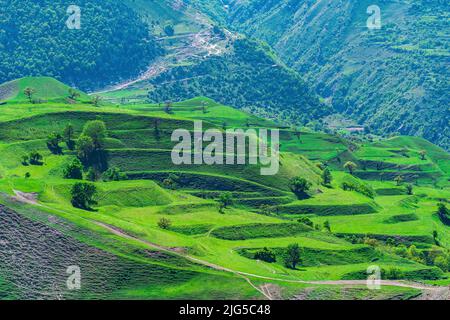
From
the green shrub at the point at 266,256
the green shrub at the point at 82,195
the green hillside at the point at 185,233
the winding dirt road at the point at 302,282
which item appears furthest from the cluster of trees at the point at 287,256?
the green shrub at the point at 82,195

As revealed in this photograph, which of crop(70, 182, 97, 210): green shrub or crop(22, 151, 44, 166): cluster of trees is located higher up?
crop(22, 151, 44, 166): cluster of trees

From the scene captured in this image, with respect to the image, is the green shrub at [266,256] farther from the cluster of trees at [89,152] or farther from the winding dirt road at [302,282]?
the cluster of trees at [89,152]

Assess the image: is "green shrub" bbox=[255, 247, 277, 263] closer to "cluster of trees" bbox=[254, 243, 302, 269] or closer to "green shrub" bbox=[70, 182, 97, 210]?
"cluster of trees" bbox=[254, 243, 302, 269]

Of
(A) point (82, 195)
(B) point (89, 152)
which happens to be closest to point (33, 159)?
(B) point (89, 152)

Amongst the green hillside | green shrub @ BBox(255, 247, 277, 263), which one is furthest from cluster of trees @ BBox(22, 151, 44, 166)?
green shrub @ BBox(255, 247, 277, 263)

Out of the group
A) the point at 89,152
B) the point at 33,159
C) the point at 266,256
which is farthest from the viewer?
the point at 89,152

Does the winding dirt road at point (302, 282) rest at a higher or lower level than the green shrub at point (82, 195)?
lower

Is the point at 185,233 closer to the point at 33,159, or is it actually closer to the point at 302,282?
the point at 302,282

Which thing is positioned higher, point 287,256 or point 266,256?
point 287,256

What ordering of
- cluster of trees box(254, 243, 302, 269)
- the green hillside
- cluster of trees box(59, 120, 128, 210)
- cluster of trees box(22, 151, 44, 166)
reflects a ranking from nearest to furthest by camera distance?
the green hillside, cluster of trees box(254, 243, 302, 269), cluster of trees box(59, 120, 128, 210), cluster of trees box(22, 151, 44, 166)

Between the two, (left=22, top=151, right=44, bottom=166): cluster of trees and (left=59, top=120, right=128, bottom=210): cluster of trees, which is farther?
(left=22, top=151, right=44, bottom=166): cluster of trees

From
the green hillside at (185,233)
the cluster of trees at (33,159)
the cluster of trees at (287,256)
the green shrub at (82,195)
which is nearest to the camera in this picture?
the green hillside at (185,233)

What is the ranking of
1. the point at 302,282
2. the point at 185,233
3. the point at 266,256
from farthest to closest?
the point at 185,233 < the point at 266,256 < the point at 302,282
